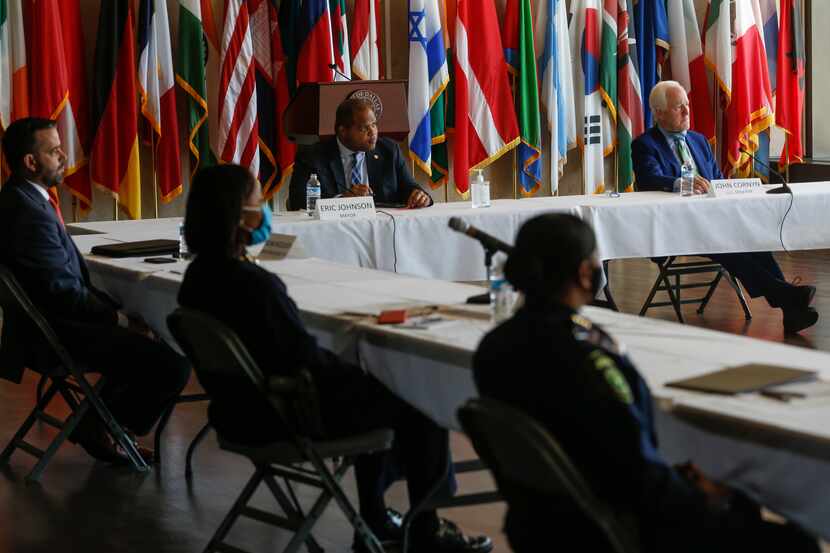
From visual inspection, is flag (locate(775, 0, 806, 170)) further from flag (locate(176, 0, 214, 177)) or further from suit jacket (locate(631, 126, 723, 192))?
flag (locate(176, 0, 214, 177))

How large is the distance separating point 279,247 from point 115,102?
407 cm

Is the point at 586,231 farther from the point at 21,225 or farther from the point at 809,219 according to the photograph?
the point at 809,219

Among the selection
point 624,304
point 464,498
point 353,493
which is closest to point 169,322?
point 464,498

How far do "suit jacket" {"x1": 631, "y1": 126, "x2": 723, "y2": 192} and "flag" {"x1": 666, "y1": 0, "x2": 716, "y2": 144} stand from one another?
271cm

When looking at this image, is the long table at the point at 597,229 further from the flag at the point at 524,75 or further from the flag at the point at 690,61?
the flag at the point at 690,61

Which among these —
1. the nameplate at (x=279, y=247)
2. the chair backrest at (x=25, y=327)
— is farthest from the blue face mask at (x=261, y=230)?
the chair backrest at (x=25, y=327)

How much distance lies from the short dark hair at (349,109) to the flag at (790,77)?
5091 mm

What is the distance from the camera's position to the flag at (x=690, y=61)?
9.46 metres

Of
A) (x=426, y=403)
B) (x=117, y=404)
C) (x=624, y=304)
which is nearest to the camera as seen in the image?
(x=426, y=403)

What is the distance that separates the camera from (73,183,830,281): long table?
5.47m

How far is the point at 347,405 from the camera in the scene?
120 inches

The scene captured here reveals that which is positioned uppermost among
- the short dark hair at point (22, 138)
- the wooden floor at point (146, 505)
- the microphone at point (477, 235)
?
the short dark hair at point (22, 138)

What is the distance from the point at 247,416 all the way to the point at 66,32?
17.7ft

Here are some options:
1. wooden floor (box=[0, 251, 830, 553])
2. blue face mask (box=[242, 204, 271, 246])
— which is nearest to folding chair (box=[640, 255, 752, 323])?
wooden floor (box=[0, 251, 830, 553])
